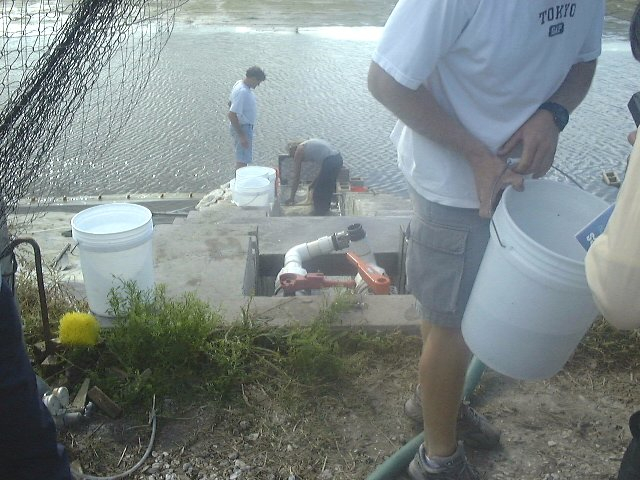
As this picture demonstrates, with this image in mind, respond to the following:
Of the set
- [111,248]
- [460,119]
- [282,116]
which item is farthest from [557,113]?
[282,116]

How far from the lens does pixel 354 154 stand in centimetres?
877

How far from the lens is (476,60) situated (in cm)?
157

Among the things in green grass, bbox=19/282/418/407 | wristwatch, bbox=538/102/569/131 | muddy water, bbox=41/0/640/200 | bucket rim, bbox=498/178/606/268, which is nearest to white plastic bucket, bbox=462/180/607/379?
bucket rim, bbox=498/178/606/268

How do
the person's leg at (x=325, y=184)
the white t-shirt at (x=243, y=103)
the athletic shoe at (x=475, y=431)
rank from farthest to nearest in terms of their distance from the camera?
the white t-shirt at (x=243, y=103) → the person's leg at (x=325, y=184) → the athletic shoe at (x=475, y=431)

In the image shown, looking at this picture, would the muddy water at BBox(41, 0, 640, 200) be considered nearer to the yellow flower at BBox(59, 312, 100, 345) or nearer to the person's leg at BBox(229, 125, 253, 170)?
the person's leg at BBox(229, 125, 253, 170)

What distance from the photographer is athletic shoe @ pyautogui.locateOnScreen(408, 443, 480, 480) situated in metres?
1.86

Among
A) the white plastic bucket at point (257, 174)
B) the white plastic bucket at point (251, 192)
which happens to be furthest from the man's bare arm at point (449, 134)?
the white plastic bucket at point (257, 174)

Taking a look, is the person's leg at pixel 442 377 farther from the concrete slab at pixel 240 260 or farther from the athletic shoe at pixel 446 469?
the concrete slab at pixel 240 260

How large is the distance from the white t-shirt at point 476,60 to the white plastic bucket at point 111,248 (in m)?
1.35

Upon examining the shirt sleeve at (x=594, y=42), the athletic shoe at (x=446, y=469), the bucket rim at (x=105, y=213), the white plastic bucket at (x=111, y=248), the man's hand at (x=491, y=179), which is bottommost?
the athletic shoe at (x=446, y=469)

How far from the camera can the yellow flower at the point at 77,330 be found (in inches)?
93.0

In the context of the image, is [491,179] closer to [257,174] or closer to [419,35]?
[419,35]

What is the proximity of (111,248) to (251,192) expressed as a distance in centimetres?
408

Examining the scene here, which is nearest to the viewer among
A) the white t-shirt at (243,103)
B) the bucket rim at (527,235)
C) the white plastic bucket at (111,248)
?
the bucket rim at (527,235)
